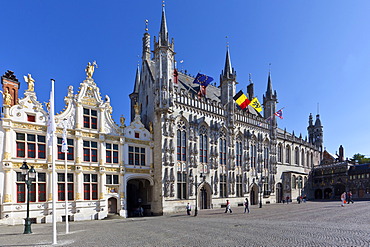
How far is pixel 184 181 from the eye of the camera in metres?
37.9

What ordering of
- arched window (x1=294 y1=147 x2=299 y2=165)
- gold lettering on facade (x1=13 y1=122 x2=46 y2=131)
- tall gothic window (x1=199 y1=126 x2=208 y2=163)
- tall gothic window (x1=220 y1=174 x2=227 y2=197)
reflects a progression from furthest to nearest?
arched window (x1=294 y1=147 x2=299 y2=165) < tall gothic window (x1=220 y1=174 x2=227 y2=197) < tall gothic window (x1=199 y1=126 x2=208 y2=163) < gold lettering on facade (x1=13 y1=122 x2=46 y2=131)

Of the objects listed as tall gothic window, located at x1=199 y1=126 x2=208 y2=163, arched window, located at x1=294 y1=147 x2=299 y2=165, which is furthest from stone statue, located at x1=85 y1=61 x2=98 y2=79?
arched window, located at x1=294 y1=147 x2=299 y2=165

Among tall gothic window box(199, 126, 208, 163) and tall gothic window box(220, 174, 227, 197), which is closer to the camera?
tall gothic window box(199, 126, 208, 163)

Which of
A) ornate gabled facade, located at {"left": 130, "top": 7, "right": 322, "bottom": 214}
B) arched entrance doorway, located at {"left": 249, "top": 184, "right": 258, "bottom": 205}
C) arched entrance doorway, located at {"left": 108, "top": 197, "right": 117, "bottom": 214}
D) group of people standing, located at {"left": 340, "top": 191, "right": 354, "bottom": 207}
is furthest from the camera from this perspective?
arched entrance doorway, located at {"left": 249, "top": 184, "right": 258, "bottom": 205}

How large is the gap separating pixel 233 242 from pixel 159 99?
24076mm

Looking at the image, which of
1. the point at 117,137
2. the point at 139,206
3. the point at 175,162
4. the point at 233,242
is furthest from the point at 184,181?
the point at 233,242

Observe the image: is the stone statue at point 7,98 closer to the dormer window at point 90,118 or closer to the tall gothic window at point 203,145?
the dormer window at point 90,118

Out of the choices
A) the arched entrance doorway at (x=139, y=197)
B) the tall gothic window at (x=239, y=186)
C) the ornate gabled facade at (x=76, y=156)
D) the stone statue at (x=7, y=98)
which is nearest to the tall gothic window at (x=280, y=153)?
the tall gothic window at (x=239, y=186)

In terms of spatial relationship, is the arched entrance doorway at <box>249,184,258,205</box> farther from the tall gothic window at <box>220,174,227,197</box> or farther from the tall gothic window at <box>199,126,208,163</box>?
the tall gothic window at <box>199,126,208,163</box>

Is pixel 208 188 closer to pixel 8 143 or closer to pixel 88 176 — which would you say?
pixel 88 176

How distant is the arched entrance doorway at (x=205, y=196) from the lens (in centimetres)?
3991

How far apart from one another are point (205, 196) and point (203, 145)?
7165 mm

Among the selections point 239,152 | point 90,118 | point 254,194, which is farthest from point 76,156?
point 254,194

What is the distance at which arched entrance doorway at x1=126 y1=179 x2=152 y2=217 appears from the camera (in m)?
36.2
